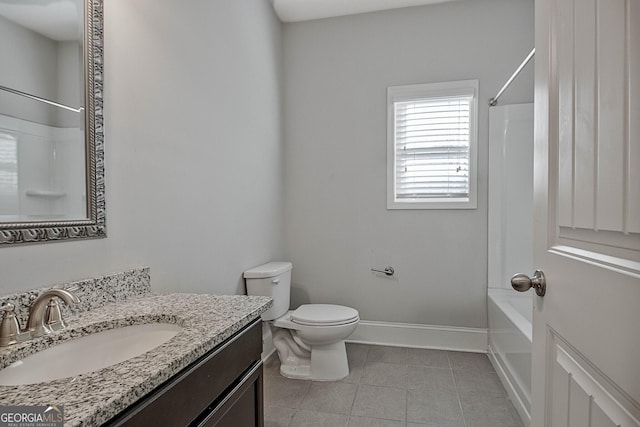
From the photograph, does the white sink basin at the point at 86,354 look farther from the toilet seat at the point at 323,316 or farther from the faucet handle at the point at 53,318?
the toilet seat at the point at 323,316

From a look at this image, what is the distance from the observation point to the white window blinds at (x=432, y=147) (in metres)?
2.74

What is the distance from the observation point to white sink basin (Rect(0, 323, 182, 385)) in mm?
769

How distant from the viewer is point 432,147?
2.80 metres

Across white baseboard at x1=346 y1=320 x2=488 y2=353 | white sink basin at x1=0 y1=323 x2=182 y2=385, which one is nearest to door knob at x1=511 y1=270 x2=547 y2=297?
white sink basin at x1=0 y1=323 x2=182 y2=385

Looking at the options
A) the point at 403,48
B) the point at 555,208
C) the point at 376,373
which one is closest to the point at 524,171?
the point at 403,48

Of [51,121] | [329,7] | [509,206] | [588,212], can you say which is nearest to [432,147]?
[509,206]

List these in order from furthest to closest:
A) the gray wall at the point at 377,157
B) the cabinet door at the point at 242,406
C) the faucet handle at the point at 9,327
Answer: the gray wall at the point at 377,157
the cabinet door at the point at 242,406
the faucet handle at the point at 9,327

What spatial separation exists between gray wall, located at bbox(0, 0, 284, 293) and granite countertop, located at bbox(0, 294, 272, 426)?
22 cm

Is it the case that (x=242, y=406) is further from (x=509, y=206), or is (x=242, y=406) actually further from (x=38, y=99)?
(x=509, y=206)

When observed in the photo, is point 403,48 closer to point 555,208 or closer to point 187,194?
point 187,194

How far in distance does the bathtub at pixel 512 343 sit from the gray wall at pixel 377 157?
208 mm

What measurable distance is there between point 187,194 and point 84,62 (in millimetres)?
685

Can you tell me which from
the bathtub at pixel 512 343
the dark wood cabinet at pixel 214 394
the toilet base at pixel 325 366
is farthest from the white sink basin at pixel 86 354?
the bathtub at pixel 512 343

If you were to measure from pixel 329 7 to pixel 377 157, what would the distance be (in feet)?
4.18
